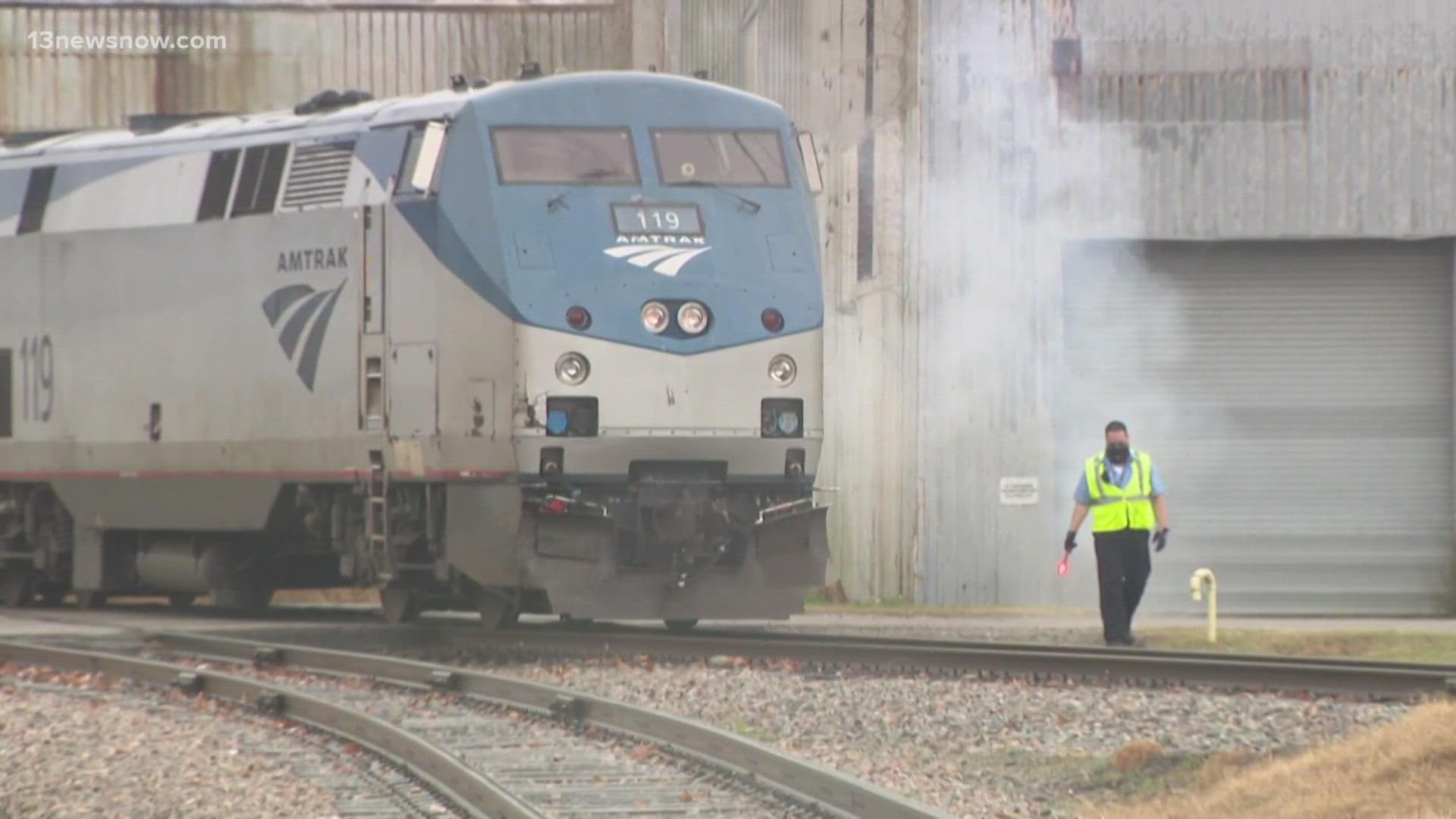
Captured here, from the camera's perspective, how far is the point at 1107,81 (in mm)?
20750

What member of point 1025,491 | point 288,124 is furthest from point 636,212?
point 1025,491

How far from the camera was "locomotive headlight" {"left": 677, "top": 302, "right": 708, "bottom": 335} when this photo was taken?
14.5 meters

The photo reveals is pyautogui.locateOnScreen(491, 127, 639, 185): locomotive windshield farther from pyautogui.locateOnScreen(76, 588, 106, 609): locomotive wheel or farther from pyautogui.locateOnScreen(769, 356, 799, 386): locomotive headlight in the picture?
pyautogui.locateOnScreen(76, 588, 106, 609): locomotive wheel

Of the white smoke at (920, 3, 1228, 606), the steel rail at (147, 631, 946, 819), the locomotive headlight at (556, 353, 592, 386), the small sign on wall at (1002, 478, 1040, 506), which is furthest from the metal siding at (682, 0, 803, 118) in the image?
the steel rail at (147, 631, 946, 819)

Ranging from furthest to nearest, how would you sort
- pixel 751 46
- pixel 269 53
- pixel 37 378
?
pixel 269 53 → pixel 751 46 → pixel 37 378

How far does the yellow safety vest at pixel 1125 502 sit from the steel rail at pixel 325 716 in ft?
19.3

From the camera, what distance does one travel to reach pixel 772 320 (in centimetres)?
1478

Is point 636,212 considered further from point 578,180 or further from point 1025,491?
point 1025,491

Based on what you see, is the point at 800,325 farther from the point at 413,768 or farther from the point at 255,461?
the point at 413,768

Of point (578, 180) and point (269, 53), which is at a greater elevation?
point (269, 53)

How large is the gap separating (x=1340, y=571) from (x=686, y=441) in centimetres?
894

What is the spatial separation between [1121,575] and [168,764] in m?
7.68

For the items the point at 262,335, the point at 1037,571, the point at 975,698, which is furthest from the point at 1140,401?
the point at 975,698

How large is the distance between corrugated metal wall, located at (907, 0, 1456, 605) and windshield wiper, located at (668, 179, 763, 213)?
19.5 ft
